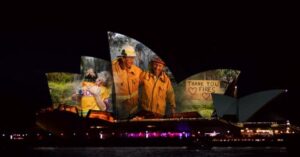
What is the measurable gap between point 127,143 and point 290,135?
22017mm

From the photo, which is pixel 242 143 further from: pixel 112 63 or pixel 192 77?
pixel 112 63

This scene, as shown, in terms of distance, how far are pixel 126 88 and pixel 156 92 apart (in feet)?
13.9

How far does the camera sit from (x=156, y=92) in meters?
86.4

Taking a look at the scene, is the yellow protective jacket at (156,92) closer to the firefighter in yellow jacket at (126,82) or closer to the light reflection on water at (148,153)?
the firefighter in yellow jacket at (126,82)

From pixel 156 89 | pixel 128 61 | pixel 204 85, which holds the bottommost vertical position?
pixel 156 89

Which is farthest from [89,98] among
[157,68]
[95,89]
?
[157,68]

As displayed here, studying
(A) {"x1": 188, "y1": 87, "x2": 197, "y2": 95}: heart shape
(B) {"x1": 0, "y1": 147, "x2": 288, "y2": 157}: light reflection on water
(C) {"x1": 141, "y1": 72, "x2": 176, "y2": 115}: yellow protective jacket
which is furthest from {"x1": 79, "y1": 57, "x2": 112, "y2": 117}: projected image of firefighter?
(B) {"x1": 0, "y1": 147, "x2": 288, "y2": 157}: light reflection on water

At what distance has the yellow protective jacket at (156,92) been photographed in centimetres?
8538

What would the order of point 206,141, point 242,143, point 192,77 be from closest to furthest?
point 206,141 → point 242,143 → point 192,77

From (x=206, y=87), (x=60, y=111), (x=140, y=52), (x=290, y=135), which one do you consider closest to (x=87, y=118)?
(x=60, y=111)

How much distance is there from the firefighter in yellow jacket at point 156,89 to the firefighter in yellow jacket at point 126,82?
1122 millimetres

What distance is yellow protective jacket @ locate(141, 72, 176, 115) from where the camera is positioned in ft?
280

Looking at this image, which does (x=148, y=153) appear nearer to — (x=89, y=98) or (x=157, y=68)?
(x=157, y=68)

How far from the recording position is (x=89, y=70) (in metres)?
86.2
